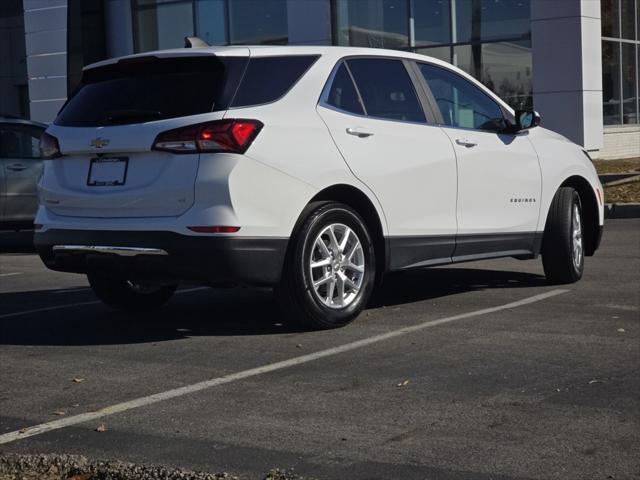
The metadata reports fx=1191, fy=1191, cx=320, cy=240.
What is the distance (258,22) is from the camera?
2633cm

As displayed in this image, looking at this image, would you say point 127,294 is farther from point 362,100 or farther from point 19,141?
point 19,141

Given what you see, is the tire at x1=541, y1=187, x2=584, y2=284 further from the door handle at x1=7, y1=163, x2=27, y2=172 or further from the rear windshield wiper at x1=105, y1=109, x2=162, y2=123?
the door handle at x1=7, y1=163, x2=27, y2=172

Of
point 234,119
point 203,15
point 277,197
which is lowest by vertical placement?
point 277,197

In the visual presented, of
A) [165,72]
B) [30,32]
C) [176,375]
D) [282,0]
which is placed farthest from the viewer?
[30,32]

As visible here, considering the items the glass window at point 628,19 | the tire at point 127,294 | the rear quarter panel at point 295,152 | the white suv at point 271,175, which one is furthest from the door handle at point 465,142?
the glass window at point 628,19

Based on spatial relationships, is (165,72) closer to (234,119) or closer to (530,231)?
(234,119)

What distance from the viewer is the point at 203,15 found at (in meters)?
27.5

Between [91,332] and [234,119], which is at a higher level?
[234,119]

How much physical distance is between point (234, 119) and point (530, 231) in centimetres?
296

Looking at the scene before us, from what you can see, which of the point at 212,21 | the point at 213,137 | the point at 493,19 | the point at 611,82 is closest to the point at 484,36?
the point at 493,19

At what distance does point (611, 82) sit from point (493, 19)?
3.10 metres

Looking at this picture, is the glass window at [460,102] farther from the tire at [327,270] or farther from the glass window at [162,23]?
the glass window at [162,23]

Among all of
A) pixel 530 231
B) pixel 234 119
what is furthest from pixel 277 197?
pixel 530 231

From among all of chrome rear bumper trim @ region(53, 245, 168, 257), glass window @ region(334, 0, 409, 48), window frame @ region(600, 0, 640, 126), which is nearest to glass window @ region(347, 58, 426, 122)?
chrome rear bumper trim @ region(53, 245, 168, 257)
